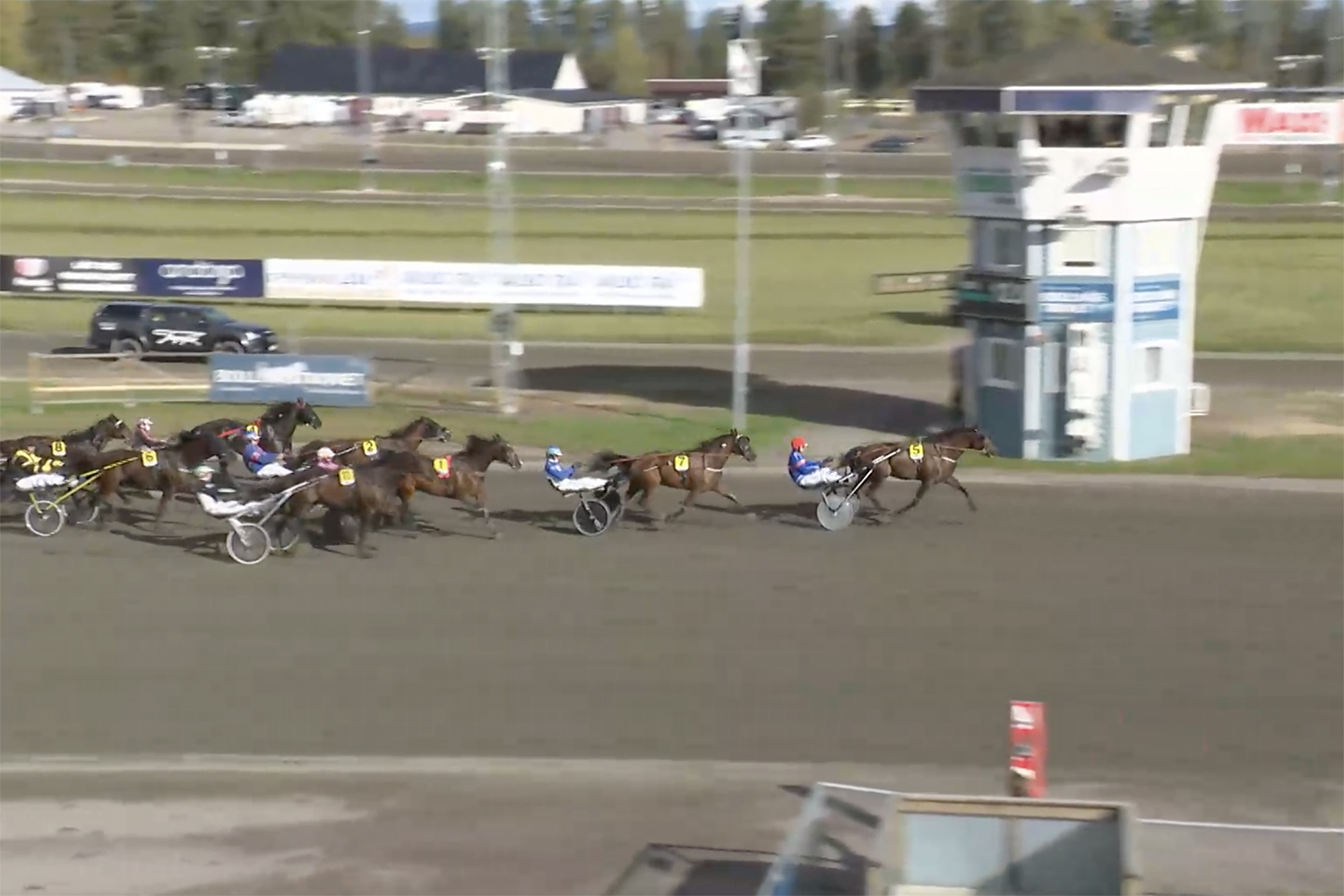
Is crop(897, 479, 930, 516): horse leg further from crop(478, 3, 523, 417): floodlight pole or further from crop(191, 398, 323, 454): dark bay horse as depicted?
crop(478, 3, 523, 417): floodlight pole

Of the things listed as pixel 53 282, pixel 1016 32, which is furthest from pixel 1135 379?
pixel 1016 32

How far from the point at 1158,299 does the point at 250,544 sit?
38.6 feet

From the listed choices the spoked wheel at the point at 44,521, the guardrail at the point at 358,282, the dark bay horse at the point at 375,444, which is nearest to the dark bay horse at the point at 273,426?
the dark bay horse at the point at 375,444

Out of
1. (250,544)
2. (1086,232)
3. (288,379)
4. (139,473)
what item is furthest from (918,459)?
(288,379)

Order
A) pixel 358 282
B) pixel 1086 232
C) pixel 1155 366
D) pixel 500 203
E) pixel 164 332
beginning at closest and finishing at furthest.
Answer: pixel 1086 232 → pixel 1155 366 → pixel 500 203 → pixel 164 332 → pixel 358 282

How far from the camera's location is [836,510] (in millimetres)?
17250

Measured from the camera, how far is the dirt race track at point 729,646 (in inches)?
431

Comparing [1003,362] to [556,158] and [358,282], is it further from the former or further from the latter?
[556,158]

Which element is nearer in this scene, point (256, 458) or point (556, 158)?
point (256, 458)

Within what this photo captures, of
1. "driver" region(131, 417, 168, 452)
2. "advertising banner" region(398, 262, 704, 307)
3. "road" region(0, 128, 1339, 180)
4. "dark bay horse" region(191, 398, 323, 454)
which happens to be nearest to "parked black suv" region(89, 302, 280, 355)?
"advertising banner" region(398, 262, 704, 307)

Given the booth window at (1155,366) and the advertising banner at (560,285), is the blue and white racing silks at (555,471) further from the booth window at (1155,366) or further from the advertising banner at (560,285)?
the advertising banner at (560,285)

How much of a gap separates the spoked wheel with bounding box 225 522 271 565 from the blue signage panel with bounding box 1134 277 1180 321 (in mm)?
11215

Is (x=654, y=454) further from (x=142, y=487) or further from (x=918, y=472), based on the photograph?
(x=142, y=487)

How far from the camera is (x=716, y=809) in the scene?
987 centimetres
